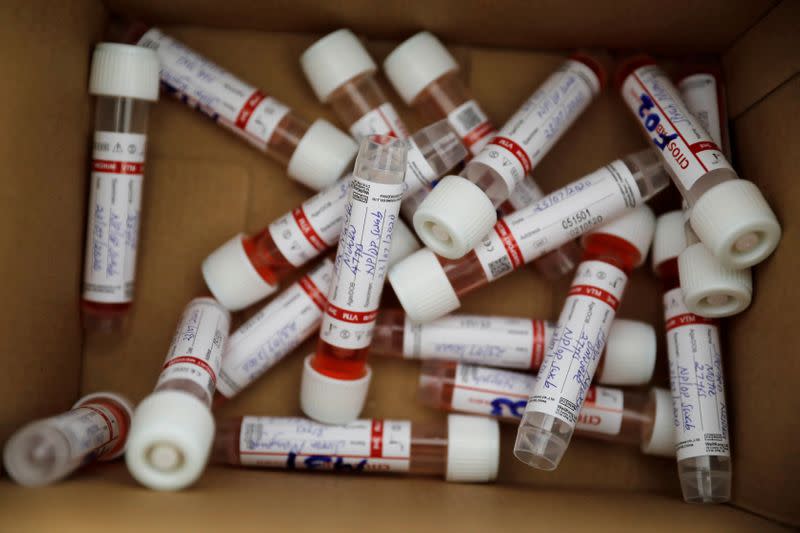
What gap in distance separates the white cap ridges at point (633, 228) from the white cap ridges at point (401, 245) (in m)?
0.23

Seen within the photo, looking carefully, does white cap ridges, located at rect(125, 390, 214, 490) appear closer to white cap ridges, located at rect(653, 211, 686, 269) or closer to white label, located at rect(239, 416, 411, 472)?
white label, located at rect(239, 416, 411, 472)

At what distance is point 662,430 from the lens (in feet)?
2.91

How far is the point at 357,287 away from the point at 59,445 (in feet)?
1.13

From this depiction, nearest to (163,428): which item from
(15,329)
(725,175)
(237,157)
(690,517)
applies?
(15,329)

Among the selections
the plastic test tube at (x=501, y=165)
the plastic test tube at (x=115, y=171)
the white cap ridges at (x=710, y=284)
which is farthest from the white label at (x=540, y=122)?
the plastic test tube at (x=115, y=171)

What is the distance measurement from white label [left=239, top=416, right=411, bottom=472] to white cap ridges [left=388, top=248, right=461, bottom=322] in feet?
0.53

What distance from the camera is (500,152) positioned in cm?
86

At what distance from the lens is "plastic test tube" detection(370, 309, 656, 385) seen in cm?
91

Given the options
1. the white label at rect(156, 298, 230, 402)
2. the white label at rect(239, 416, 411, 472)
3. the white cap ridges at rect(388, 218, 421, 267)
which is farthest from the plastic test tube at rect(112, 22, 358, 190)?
the white label at rect(239, 416, 411, 472)

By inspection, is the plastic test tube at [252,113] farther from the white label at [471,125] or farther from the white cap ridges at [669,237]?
the white cap ridges at [669,237]

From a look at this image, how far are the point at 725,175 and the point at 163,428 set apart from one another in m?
0.66

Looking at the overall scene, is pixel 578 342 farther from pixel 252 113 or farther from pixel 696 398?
pixel 252 113

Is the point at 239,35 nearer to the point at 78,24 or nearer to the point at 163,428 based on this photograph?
the point at 78,24

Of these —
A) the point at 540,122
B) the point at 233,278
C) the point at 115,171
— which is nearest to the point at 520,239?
the point at 540,122
